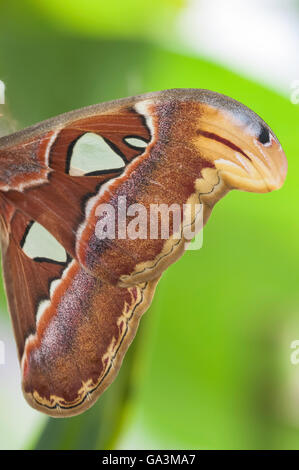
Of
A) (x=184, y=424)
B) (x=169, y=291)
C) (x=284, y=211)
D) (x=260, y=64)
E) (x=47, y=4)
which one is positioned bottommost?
(x=184, y=424)

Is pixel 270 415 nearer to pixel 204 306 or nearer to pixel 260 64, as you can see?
pixel 204 306

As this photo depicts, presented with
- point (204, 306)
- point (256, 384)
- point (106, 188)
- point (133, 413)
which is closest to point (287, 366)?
point (256, 384)

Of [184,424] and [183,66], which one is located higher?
[183,66]

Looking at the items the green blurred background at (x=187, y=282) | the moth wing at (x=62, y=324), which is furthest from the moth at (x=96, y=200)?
the green blurred background at (x=187, y=282)

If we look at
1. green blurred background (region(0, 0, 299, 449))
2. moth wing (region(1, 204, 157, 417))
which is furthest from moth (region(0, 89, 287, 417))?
green blurred background (region(0, 0, 299, 449))

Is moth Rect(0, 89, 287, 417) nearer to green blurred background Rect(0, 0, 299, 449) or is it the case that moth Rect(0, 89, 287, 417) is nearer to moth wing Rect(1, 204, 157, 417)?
moth wing Rect(1, 204, 157, 417)
